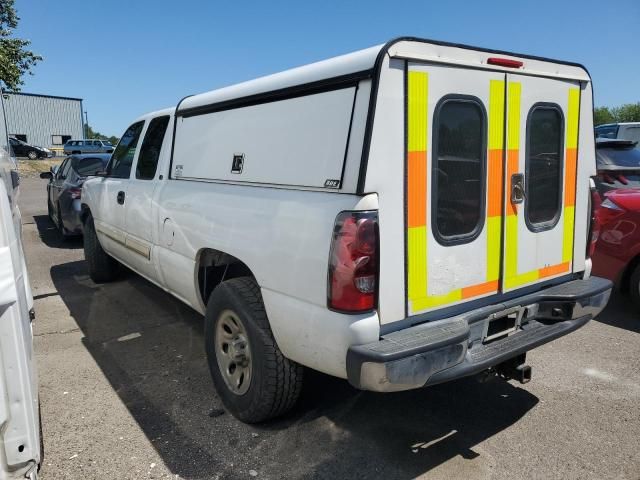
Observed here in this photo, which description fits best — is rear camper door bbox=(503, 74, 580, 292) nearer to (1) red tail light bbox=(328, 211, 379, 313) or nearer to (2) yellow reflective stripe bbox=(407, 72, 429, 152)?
(2) yellow reflective stripe bbox=(407, 72, 429, 152)

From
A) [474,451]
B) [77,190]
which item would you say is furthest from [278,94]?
[77,190]

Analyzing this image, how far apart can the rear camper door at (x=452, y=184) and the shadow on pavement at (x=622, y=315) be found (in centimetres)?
275

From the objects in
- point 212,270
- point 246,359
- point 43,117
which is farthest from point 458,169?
point 43,117

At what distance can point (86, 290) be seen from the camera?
5984 millimetres

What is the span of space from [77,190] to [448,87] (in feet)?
23.5

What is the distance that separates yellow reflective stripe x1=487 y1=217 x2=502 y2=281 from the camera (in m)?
2.81

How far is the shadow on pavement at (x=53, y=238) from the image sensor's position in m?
8.76

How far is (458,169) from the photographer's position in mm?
2643

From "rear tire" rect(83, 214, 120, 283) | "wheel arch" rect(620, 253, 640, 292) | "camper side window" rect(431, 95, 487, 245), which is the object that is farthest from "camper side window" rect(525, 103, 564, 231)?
"rear tire" rect(83, 214, 120, 283)

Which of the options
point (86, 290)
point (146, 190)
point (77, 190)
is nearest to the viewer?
point (146, 190)

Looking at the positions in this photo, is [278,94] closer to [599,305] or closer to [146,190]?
[146,190]

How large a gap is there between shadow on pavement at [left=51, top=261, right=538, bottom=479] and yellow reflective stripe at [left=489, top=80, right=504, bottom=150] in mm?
1697

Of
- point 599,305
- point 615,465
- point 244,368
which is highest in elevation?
point 599,305

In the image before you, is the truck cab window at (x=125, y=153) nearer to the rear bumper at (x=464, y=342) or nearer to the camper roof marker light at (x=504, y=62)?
the camper roof marker light at (x=504, y=62)
